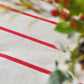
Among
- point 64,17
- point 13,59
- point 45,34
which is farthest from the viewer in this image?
point 45,34

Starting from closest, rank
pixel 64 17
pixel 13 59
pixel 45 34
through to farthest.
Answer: pixel 64 17 < pixel 13 59 < pixel 45 34

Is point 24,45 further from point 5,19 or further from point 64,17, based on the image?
point 64,17

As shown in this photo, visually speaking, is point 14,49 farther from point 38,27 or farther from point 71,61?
point 71,61

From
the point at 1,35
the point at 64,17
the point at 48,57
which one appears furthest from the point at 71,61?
the point at 1,35

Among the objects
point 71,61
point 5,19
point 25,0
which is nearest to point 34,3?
point 25,0

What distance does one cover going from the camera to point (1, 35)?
684 millimetres

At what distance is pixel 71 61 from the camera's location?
16.2 inches

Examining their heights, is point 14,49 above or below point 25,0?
below

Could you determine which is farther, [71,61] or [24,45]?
[24,45]

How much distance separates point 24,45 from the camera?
66cm

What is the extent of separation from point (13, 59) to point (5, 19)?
0.20 meters

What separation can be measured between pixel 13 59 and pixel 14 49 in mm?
47

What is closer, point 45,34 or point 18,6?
point 18,6

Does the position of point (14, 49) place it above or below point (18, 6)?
below
